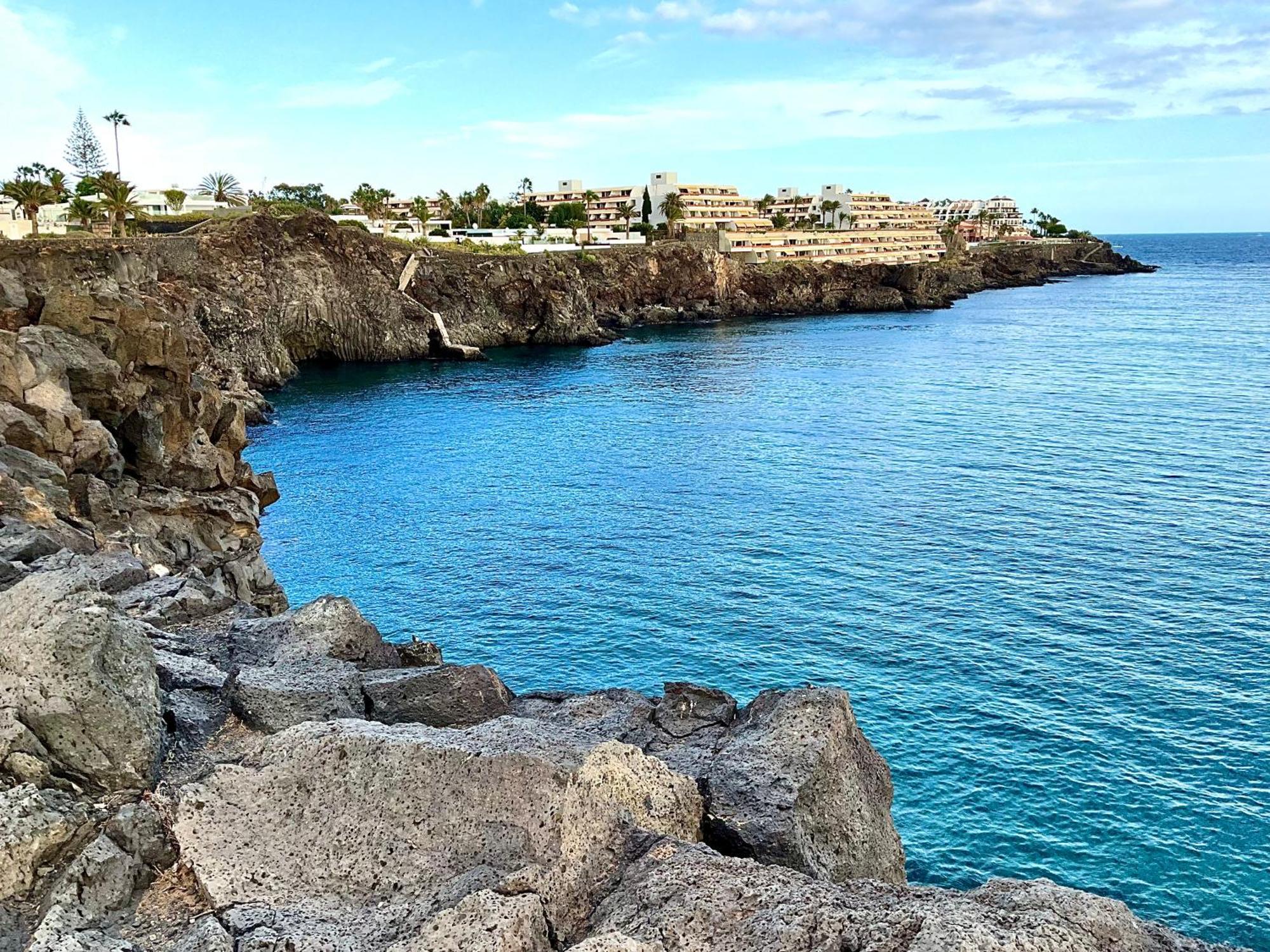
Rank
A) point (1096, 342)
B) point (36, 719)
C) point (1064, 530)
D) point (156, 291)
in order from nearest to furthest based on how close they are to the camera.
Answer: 1. point (36, 719)
2. point (1064, 530)
3. point (156, 291)
4. point (1096, 342)

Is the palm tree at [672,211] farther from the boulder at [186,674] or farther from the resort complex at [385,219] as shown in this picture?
the boulder at [186,674]

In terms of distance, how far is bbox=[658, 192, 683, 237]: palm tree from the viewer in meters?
181

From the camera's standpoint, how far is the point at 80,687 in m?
11.7

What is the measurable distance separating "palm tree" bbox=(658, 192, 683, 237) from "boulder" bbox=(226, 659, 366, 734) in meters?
171

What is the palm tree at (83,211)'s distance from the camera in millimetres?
106188

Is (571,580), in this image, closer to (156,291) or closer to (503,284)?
(156,291)

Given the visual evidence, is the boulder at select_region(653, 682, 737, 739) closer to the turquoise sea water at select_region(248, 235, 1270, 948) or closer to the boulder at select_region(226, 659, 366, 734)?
the boulder at select_region(226, 659, 366, 734)

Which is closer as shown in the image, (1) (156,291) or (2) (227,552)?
(2) (227,552)

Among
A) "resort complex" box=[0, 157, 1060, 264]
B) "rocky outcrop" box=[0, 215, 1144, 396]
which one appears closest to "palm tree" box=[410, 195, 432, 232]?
"resort complex" box=[0, 157, 1060, 264]

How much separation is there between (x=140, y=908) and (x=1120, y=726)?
25.6 meters

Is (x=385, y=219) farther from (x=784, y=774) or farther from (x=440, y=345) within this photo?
(x=784, y=774)

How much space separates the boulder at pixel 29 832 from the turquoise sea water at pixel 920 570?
1742 cm

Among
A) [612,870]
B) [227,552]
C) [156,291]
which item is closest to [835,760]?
[612,870]

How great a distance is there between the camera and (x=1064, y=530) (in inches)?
1722
